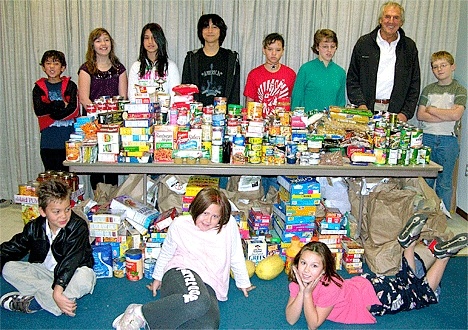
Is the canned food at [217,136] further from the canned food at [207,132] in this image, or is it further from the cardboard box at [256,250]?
the cardboard box at [256,250]

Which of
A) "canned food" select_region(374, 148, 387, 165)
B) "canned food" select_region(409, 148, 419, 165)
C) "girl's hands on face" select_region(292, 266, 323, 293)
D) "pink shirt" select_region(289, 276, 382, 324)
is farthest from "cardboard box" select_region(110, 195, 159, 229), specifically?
"canned food" select_region(409, 148, 419, 165)

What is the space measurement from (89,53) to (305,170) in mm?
1993

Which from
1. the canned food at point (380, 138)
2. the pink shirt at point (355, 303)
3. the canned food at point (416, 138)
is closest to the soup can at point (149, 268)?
the pink shirt at point (355, 303)

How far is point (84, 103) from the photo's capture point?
13.7ft

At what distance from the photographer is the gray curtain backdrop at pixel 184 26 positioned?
15.7ft

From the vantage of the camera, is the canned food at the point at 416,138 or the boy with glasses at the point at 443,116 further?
the boy with glasses at the point at 443,116

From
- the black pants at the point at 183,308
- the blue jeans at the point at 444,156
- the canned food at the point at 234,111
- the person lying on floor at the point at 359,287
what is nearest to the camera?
the black pants at the point at 183,308

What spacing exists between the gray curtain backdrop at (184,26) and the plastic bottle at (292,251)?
1.92 m

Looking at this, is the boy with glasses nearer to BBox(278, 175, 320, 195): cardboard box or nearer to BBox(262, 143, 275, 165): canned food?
BBox(278, 175, 320, 195): cardboard box

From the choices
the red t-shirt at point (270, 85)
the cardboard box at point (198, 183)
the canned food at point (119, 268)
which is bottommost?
the canned food at point (119, 268)

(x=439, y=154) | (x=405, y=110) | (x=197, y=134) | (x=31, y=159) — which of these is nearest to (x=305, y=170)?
(x=197, y=134)

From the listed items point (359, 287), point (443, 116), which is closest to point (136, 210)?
point (359, 287)

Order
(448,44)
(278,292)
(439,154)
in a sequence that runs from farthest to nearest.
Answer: (448,44) → (439,154) → (278,292)

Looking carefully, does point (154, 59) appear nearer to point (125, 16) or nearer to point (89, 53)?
point (89, 53)
